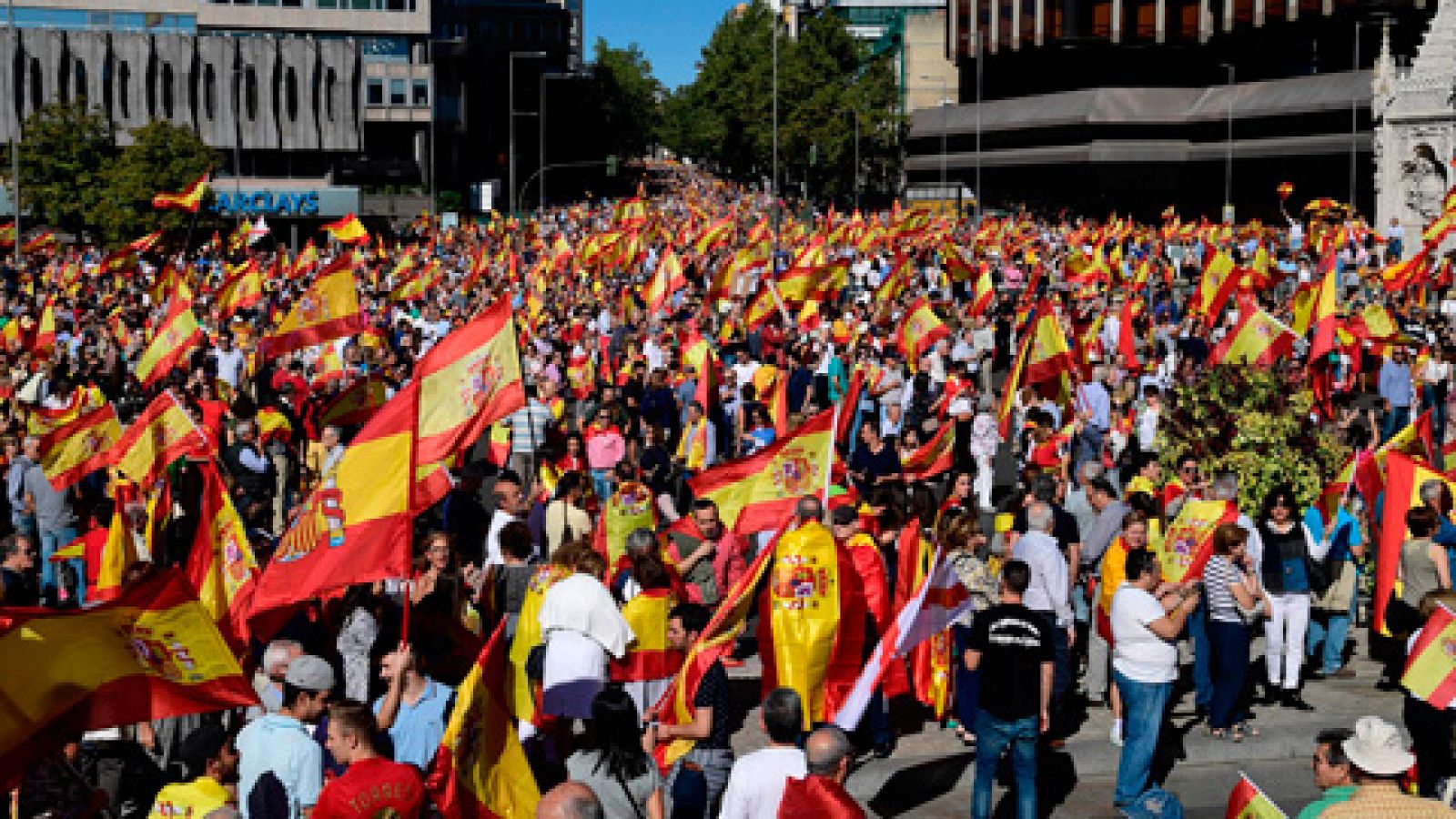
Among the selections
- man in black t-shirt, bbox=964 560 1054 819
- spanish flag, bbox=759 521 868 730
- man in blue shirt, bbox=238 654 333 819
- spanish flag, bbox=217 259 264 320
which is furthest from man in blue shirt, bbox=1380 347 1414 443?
man in blue shirt, bbox=238 654 333 819

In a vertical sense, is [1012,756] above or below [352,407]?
below

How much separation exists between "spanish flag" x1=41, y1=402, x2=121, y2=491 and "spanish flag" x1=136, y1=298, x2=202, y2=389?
376 cm

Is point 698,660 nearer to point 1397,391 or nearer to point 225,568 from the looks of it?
point 225,568

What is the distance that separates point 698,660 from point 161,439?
6.13 metres

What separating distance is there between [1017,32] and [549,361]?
68355 millimetres

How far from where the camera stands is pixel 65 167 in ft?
200

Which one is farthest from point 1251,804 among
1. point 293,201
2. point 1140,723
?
point 293,201

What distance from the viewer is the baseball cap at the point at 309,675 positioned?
721 centimetres

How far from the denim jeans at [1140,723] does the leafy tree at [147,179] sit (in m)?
50.5

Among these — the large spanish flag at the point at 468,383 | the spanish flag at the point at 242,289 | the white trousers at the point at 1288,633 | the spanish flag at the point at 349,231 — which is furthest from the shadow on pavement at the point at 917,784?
the spanish flag at the point at 349,231

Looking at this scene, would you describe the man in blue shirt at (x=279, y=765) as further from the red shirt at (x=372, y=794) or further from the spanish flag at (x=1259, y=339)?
the spanish flag at (x=1259, y=339)

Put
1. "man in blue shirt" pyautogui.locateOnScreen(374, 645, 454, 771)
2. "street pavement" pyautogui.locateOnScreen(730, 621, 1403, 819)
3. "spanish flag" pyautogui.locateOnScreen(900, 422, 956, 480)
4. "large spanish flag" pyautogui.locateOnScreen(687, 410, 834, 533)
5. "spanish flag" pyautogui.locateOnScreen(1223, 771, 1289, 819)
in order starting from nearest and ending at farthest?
"spanish flag" pyautogui.locateOnScreen(1223, 771, 1289, 819) < "man in blue shirt" pyautogui.locateOnScreen(374, 645, 454, 771) < "street pavement" pyautogui.locateOnScreen(730, 621, 1403, 819) < "large spanish flag" pyautogui.locateOnScreen(687, 410, 834, 533) < "spanish flag" pyautogui.locateOnScreen(900, 422, 956, 480)

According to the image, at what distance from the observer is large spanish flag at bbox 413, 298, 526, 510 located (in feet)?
32.2

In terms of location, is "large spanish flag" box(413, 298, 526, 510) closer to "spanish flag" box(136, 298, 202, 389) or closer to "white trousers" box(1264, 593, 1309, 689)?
"white trousers" box(1264, 593, 1309, 689)
